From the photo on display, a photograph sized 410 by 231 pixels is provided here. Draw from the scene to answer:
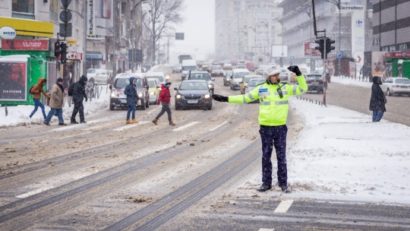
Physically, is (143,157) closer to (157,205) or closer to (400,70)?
(157,205)

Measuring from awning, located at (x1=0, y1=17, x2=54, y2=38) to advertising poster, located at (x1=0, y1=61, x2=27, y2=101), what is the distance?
21.2 ft

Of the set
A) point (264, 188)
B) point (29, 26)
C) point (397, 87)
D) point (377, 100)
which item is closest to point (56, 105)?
point (377, 100)

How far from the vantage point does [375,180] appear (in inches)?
426

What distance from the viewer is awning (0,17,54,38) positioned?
36.2m

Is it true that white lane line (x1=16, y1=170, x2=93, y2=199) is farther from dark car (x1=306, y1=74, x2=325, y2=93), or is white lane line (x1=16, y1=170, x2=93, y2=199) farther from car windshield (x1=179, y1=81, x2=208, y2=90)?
dark car (x1=306, y1=74, x2=325, y2=93)

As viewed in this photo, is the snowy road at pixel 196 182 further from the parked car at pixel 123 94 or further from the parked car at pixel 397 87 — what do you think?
the parked car at pixel 397 87

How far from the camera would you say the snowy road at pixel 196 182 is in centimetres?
797

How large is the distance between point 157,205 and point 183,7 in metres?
84.3

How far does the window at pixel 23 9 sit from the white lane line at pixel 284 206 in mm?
31375

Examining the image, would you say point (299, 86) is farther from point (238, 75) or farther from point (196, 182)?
point (238, 75)

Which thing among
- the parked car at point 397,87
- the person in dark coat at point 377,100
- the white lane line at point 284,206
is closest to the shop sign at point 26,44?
the person in dark coat at point 377,100

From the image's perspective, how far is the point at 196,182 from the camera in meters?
10.9

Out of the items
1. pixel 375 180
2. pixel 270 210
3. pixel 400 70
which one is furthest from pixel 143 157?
pixel 400 70

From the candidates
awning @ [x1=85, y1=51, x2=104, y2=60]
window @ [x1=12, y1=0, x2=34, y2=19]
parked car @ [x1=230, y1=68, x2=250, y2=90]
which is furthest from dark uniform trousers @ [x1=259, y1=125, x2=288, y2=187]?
awning @ [x1=85, y1=51, x2=104, y2=60]
